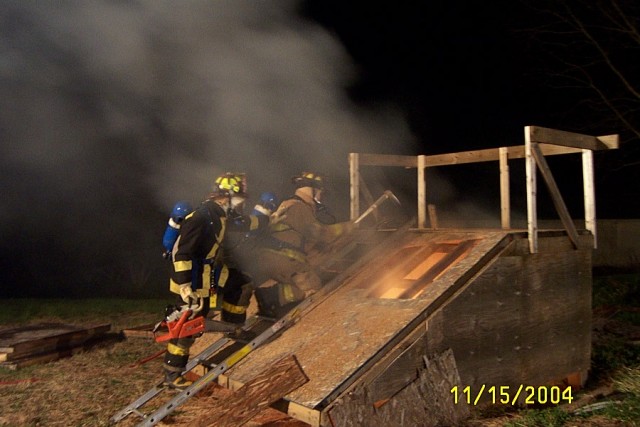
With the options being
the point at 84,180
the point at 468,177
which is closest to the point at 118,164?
the point at 84,180

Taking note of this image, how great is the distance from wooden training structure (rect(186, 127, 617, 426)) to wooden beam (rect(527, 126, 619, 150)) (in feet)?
0.06

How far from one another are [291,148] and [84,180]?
1445cm

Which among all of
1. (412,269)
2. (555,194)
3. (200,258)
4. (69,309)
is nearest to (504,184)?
(555,194)

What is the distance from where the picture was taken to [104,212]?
21.8 m

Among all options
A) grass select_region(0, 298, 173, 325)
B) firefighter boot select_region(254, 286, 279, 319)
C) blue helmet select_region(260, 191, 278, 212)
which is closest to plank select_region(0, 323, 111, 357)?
grass select_region(0, 298, 173, 325)

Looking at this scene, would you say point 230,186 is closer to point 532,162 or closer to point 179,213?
point 179,213

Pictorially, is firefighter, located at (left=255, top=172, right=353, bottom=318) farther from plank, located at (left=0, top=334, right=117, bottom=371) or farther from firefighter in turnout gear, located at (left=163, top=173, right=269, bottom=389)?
plank, located at (left=0, top=334, right=117, bottom=371)

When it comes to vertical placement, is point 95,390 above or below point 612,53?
below

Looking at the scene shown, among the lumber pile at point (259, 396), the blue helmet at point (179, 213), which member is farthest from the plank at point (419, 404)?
the blue helmet at point (179, 213)

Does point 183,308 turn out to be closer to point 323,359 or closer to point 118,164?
point 323,359

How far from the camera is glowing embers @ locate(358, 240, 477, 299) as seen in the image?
4.91 m

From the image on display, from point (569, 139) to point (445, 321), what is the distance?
2.54 meters
